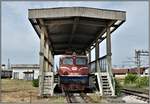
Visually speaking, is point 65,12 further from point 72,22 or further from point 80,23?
point 80,23

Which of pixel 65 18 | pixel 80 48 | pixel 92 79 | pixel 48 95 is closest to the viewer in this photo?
pixel 48 95

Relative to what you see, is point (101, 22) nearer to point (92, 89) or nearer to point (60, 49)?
point (92, 89)

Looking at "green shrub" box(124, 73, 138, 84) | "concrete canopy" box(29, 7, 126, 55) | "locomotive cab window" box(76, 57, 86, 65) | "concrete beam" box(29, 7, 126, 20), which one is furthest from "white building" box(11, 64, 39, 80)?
"concrete beam" box(29, 7, 126, 20)

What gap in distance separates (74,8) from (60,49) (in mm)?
17041

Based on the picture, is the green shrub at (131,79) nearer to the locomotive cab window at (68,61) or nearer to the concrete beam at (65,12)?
the locomotive cab window at (68,61)

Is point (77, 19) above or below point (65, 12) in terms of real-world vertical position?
below

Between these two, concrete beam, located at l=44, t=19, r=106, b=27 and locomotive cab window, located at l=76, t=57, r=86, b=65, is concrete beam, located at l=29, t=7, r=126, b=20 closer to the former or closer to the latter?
concrete beam, located at l=44, t=19, r=106, b=27

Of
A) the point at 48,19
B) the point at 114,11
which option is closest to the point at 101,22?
the point at 114,11

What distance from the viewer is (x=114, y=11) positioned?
19109 millimetres

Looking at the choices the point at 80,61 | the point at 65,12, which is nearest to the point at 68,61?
the point at 80,61

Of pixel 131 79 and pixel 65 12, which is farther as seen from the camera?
pixel 131 79

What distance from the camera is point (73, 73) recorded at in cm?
2100

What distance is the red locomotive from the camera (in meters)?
20.8

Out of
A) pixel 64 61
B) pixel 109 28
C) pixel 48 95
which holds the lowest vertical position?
pixel 48 95
